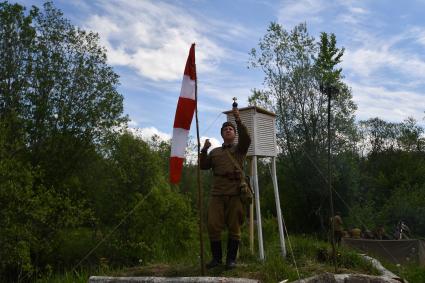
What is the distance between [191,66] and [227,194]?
5.64 feet

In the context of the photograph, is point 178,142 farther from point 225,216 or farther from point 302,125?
point 302,125

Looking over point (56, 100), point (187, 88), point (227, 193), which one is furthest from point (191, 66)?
point (56, 100)

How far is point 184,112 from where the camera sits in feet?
21.2

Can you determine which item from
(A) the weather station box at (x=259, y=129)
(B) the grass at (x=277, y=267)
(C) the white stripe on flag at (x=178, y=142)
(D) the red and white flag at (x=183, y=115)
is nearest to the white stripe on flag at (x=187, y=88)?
(D) the red and white flag at (x=183, y=115)

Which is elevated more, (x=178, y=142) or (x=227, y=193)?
(x=178, y=142)

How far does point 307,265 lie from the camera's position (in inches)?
287

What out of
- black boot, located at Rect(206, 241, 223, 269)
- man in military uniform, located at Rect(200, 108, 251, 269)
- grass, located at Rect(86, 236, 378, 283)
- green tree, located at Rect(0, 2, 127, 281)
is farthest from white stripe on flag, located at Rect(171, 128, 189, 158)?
green tree, located at Rect(0, 2, 127, 281)

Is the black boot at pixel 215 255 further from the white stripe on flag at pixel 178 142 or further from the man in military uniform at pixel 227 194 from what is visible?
the white stripe on flag at pixel 178 142

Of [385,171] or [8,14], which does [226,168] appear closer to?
[8,14]

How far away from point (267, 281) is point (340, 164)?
2101 centimetres

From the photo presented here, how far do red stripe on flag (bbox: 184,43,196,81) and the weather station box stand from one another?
165 cm

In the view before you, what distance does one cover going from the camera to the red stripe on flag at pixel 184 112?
6.44 metres

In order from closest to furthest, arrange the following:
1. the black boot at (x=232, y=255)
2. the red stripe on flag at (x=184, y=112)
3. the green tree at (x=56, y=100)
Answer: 1. the red stripe on flag at (x=184, y=112)
2. the black boot at (x=232, y=255)
3. the green tree at (x=56, y=100)

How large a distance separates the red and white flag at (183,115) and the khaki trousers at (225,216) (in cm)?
63
